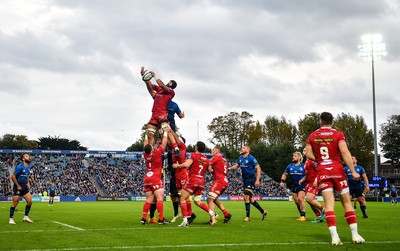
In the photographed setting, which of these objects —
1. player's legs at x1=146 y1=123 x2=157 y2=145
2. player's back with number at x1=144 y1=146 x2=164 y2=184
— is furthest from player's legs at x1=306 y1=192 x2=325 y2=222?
player's legs at x1=146 y1=123 x2=157 y2=145

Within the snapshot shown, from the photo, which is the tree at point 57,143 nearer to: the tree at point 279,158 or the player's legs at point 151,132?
the tree at point 279,158

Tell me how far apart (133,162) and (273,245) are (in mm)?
67758

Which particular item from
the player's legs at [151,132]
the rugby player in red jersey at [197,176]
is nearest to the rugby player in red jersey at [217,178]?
the rugby player in red jersey at [197,176]

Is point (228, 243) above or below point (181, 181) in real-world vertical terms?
below

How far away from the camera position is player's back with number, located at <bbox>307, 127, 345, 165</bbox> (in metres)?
10.6

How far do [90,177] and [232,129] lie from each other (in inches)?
1591

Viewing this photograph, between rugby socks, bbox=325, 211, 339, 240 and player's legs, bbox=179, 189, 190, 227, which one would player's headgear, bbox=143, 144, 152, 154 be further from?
rugby socks, bbox=325, 211, 339, 240

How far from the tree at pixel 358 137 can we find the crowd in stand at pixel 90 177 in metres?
21.5

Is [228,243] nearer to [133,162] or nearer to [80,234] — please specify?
[80,234]

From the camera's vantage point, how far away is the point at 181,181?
17.1 m

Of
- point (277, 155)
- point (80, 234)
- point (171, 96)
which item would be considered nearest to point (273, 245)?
point (80, 234)

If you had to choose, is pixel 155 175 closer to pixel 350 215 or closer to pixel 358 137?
pixel 350 215

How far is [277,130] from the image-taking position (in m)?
109

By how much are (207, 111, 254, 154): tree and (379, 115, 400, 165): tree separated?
2862cm
